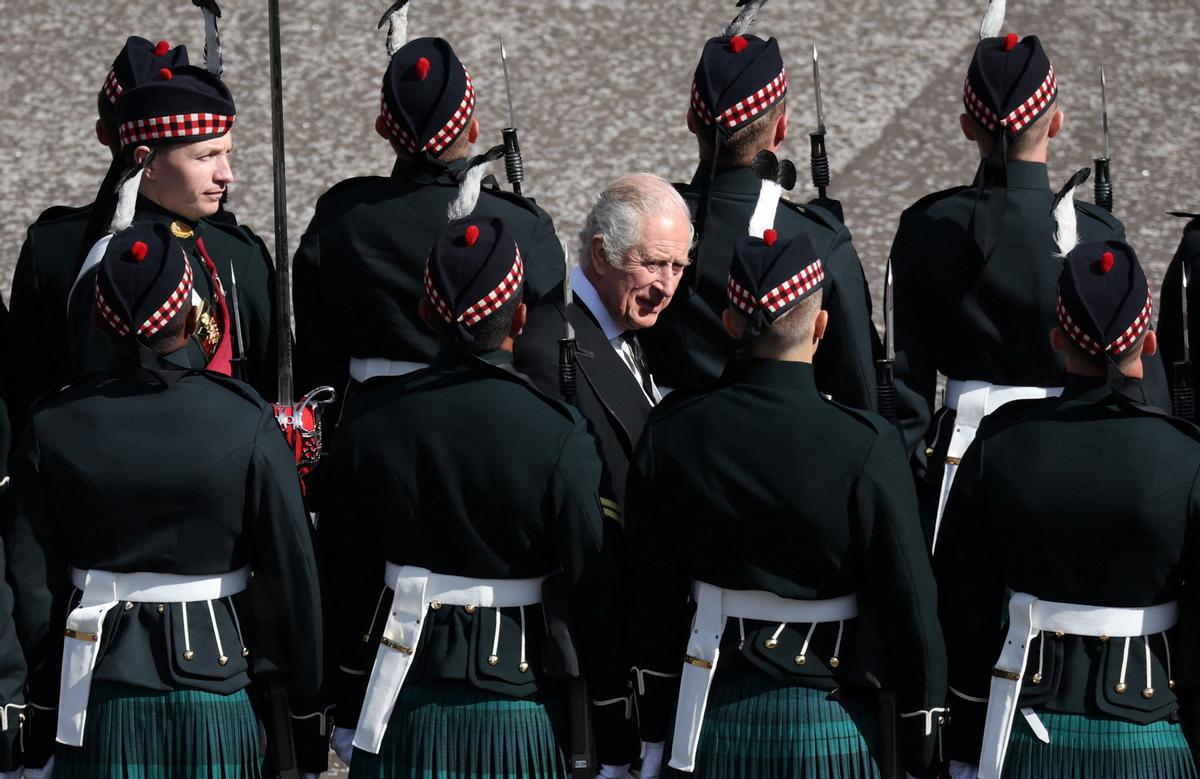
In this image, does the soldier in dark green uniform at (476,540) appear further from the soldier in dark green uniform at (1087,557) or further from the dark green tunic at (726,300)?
the dark green tunic at (726,300)

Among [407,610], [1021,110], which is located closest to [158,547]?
[407,610]

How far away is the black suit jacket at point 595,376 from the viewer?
479cm

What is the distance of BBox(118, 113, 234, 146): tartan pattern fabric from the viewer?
5410 mm

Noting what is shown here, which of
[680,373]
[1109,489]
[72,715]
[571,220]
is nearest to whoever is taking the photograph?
[1109,489]

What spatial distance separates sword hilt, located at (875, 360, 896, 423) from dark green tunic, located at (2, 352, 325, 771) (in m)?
1.51

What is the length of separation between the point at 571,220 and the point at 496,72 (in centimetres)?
118

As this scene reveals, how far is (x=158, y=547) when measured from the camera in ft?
14.2

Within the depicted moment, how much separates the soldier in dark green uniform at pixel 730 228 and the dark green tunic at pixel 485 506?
3.44 feet

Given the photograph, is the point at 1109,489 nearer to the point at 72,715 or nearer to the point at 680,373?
the point at 680,373

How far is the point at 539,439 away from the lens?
4246 millimetres

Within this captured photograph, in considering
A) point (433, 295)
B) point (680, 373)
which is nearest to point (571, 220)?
point (680, 373)

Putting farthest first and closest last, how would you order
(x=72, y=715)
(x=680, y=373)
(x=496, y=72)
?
(x=496, y=72) < (x=680, y=373) < (x=72, y=715)

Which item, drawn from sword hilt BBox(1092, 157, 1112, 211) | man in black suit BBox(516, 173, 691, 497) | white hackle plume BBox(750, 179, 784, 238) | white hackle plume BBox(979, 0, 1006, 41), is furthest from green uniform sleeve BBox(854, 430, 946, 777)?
white hackle plume BBox(979, 0, 1006, 41)

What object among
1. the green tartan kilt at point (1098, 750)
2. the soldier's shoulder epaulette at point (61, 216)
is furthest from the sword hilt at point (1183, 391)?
the soldier's shoulder epaulette at point (61, 216)
